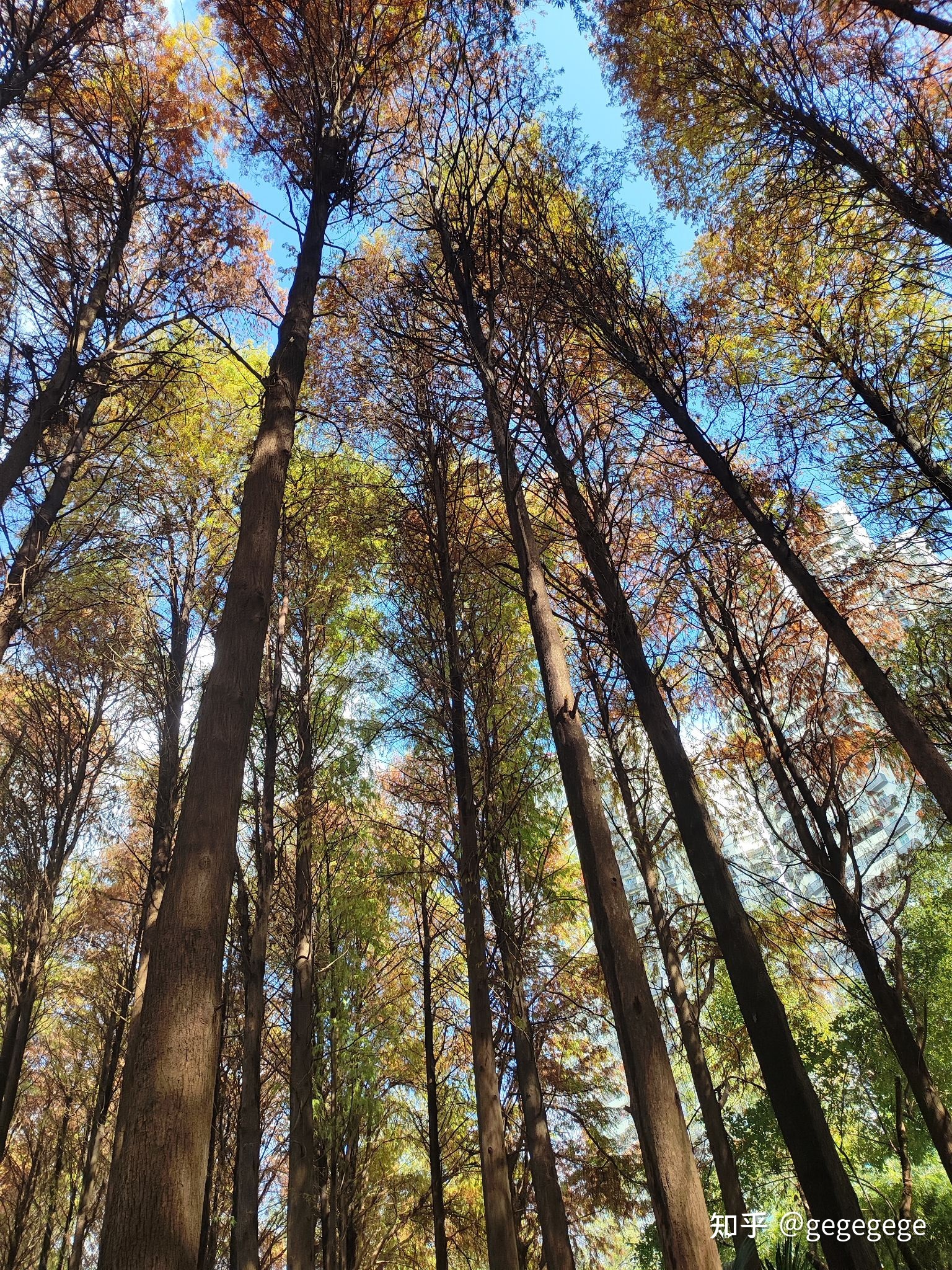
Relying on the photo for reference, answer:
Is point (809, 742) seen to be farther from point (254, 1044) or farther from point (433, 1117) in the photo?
point (433, 1117)

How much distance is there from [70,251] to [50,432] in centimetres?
171

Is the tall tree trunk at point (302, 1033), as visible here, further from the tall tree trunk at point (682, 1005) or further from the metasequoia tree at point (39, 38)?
the metasequoia tree at point (39, 38)

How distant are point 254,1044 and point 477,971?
1606 millimetres

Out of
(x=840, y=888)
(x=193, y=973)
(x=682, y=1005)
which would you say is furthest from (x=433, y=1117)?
(x=193, y=973)

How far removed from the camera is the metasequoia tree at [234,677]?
5.19 ft

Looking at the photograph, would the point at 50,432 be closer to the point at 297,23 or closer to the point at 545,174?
the point at 297,23

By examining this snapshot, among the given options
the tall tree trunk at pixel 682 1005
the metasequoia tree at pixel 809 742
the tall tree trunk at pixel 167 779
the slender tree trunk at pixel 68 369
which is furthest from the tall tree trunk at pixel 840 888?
the slender tree trunk at pixel 68 369

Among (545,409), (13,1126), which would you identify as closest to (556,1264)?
(545,409)

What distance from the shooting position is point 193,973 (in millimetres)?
1891

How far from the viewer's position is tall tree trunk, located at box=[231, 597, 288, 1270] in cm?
428

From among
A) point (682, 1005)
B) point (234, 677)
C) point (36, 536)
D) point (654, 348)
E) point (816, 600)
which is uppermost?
point (654, 348)

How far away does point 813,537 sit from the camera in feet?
23.9

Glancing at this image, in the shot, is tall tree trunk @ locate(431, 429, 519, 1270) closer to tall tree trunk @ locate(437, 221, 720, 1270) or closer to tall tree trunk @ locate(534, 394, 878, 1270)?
tall tree trunk @ locate(534, 394, 878, 1270)

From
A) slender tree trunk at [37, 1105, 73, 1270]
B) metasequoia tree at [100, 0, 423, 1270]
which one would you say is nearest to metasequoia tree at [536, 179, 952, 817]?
metasequoia tree at [100, 0, 423, 1270]
